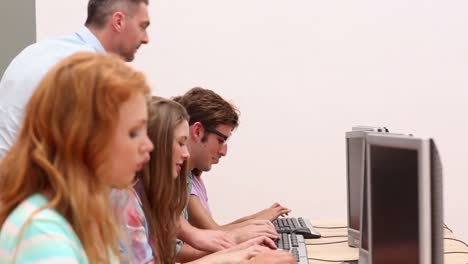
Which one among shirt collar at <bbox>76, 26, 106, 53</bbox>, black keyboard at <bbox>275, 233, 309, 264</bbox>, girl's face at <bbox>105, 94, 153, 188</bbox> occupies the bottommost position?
black keyboard at <bbox>275, 233, 309, 264</bbox>

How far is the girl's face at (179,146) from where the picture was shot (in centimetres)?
212

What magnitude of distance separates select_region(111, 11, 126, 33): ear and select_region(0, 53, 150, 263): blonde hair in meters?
1.66

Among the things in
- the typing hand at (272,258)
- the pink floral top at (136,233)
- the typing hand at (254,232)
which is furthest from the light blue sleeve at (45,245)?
the typing hand at (254,232)

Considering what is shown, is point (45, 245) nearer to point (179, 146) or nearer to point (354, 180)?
point (179, 146)

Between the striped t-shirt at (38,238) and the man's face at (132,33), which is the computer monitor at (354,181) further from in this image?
the striped t-shirt at (38,238)

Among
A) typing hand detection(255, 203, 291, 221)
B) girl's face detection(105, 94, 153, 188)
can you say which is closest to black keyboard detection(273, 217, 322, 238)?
typing hand detection(255, 203, 291, 221)

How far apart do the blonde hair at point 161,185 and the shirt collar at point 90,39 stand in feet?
2.19

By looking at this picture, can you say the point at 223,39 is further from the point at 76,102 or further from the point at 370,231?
the point at 76,102

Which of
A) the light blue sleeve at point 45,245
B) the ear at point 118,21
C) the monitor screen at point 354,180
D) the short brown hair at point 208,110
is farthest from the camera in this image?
the short brown hair at point 208,110

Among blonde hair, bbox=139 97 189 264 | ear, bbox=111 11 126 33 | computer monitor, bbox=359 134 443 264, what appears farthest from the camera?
ear, bbox=111 11 126 33

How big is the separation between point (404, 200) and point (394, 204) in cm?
8

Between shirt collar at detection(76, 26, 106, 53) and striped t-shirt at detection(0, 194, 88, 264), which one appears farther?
shirt collar at detection(76, 26, 106, 53)

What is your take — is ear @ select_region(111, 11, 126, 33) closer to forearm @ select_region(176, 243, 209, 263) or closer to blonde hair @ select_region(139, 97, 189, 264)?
blonde hair @ select_region(139, 97, 189, 264)

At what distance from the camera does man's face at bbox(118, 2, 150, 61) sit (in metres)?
2.82
